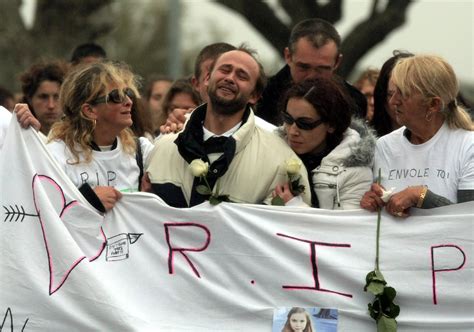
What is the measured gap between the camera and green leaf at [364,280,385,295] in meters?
6.30

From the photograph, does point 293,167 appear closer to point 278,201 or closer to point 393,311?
point 278,201

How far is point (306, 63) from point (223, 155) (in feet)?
4.52

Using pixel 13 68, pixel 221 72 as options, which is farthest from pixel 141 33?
pixel 221 72

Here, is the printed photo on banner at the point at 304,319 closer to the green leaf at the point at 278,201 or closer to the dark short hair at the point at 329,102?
the green leaf at the point at 278,201

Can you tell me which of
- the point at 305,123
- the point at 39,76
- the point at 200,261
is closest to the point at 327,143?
the point at 305,123

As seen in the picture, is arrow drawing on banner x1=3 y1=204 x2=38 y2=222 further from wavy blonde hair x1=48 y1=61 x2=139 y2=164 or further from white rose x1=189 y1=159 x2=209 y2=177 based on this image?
white rose x1=189 y1=159 x2=209 y2=177

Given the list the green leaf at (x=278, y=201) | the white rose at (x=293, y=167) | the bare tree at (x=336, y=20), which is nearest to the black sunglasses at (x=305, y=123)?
the white rose at (x=293, y=167)

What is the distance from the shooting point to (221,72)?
694 cm

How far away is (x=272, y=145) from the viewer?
673cm

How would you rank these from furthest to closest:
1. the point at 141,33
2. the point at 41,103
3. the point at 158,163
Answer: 1. the point at 141,33
2. the point at 41,103
3. the point at 158,163

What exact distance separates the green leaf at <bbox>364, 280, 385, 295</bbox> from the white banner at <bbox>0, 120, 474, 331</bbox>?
8 cm

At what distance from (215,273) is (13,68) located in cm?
1617

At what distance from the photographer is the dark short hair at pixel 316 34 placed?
7836mm

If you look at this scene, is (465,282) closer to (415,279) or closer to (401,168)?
(415,279)
